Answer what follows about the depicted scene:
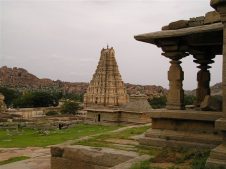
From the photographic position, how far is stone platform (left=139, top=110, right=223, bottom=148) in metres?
5.67

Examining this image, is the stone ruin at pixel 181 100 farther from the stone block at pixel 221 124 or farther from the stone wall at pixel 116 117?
the stone wall at pixel 116 117

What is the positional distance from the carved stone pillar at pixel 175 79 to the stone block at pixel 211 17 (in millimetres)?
682

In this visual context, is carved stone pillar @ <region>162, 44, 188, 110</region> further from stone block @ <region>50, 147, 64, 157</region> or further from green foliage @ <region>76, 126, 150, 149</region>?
stone block @ <region>50, 147, 64, 157</region>

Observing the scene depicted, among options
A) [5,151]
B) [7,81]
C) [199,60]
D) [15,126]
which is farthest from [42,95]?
[7,81]

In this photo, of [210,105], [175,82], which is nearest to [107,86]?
[175,82]

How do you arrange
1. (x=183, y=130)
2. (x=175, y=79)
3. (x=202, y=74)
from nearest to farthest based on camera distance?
(x=183, y=130)
(x=175, y=79)
(x=202, y=74)

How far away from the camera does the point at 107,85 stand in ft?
127

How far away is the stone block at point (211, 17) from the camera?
618cm

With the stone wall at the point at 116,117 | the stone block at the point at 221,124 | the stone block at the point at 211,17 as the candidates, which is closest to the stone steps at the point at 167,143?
the stone block at the point at 221,124

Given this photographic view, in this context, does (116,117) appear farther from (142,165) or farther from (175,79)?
(142,165)

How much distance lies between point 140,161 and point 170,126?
162cm

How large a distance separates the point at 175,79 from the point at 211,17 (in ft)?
4.09

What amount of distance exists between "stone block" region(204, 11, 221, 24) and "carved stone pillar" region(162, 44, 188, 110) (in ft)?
2.24

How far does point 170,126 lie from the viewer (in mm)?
6223
